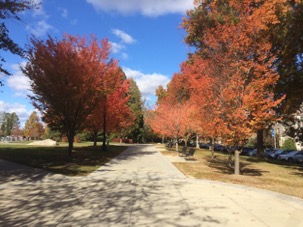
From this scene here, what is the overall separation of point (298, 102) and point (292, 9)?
6.30m

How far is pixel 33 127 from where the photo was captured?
94.0 m

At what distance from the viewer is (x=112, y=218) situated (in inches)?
257

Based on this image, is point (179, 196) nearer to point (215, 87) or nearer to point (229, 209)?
point (229, 209)

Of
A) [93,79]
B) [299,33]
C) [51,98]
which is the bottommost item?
[51,98]

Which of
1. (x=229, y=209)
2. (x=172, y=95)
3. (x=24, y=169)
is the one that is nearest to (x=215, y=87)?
(x=229, y=209)

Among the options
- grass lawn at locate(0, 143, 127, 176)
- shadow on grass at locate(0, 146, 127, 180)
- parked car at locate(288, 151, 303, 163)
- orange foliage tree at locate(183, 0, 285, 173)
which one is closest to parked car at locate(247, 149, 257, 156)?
parked car at locate(288, 151, 303, 163)

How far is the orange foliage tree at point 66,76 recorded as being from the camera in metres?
17.7

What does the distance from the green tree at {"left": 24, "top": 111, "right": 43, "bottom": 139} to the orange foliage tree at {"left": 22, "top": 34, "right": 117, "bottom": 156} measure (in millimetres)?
76523

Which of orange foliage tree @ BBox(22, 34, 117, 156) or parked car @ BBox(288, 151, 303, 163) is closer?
orange foliage tree @ BBox(22, 34, 117, 156)

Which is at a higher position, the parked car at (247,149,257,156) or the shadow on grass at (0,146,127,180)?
the shadow on grass at (0,146,127,180)

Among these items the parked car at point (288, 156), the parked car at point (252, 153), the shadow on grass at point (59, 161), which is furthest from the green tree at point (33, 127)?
the shadow on grass at point (59, 161)

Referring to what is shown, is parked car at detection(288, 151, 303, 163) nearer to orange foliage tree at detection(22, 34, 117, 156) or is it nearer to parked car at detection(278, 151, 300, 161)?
parked car at detection(278, 151, 300, 161)

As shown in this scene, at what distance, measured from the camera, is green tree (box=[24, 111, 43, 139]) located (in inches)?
3607

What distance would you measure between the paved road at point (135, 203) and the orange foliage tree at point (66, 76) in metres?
7.02
